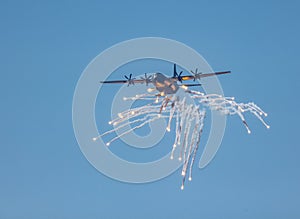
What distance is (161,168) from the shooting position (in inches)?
2322

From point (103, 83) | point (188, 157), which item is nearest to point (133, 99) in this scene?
point (103, 83)

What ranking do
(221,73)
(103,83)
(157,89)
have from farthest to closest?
(103,83)
(221,73)
(157,89)

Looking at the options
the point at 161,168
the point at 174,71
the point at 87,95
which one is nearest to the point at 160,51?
the point at 174,71

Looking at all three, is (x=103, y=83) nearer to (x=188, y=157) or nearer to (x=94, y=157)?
(x=94, y=157)

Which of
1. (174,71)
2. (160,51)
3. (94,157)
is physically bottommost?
(94,157)

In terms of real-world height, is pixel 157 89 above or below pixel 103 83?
below

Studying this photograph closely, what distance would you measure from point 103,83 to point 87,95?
15.7ft

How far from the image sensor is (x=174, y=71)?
1924 inches

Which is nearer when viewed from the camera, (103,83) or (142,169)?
(103,83)

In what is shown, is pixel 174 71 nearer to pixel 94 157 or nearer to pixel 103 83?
pixel 103 83

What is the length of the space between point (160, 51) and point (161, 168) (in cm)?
1603

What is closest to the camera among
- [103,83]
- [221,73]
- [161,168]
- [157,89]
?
[157,89]

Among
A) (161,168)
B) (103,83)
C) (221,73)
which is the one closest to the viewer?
(221,73)

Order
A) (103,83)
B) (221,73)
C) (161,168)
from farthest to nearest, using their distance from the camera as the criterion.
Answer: (161,168), (103,83), (221,73)
